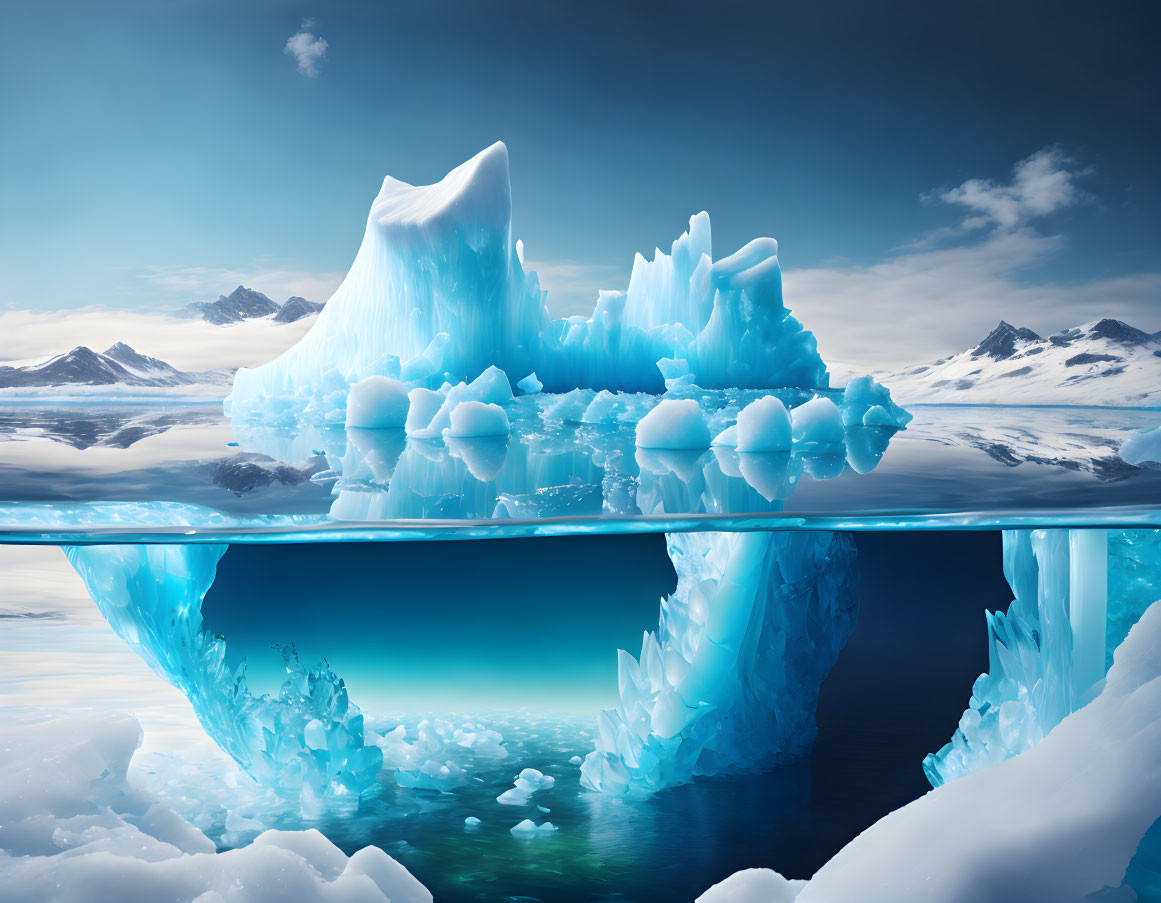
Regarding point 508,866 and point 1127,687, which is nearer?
point 1127,687

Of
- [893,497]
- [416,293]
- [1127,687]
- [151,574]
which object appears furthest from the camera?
[416,293]

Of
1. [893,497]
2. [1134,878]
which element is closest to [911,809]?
[1134,878]

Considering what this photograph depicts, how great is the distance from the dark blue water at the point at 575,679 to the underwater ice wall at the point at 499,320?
2.28 metres

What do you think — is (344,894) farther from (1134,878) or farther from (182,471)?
(182,471)

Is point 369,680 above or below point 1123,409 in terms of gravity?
below

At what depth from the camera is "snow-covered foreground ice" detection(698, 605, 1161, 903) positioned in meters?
2.92

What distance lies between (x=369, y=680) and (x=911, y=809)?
729 centimetres

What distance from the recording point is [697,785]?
6406 millimetres

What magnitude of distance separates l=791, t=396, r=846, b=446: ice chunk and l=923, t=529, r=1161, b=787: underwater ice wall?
2.03 metres

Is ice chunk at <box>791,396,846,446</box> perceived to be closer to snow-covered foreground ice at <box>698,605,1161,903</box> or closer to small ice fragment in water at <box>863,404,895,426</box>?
small ice fragment in water at <box>863,404,895,426</box>

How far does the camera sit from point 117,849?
3527 millimetres

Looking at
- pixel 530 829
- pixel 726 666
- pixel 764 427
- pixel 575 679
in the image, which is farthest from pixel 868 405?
pixel 530 829

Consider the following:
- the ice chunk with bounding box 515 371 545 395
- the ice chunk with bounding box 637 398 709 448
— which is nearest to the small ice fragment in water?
the ice chunk with bounding box 637 398 709 448

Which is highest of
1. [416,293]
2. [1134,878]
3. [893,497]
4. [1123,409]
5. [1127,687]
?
[416,293]
